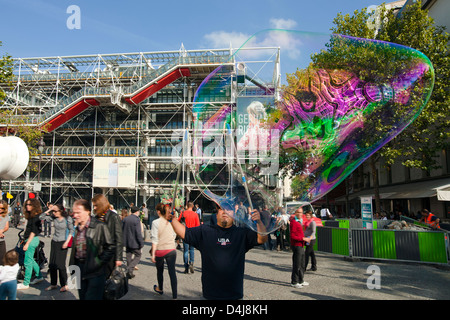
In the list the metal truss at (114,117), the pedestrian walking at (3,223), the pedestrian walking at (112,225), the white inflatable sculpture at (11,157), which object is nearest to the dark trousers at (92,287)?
the pedestrian walking at (112,225)

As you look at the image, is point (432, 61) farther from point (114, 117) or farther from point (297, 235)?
point (114, 117)

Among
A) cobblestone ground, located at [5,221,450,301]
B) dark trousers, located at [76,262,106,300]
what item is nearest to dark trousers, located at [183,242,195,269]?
cobblestone ground, located at [5,221,450,301]

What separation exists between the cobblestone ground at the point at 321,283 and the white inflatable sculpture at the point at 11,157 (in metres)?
3.07

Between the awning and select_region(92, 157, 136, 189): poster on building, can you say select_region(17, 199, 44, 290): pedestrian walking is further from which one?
select_region(92, 157, 136, 189): poster on building

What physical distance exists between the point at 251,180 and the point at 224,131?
109 cm

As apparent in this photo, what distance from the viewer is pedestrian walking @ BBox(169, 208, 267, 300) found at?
10.6 ft

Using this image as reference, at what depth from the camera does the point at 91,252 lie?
3816 mm

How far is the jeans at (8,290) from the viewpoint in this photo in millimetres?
4662

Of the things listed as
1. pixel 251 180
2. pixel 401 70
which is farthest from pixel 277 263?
pixel 401 70

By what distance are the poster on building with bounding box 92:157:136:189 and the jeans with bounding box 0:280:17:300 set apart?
978 inches

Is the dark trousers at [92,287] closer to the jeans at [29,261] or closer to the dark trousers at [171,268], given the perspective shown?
the dark trousers at [171,268]

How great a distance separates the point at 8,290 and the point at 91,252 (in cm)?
195

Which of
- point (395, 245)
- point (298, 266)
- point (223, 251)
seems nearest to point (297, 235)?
point (298, 266)

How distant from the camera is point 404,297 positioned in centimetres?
614
